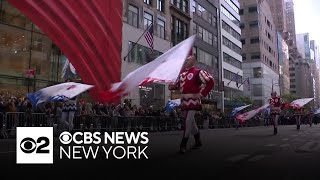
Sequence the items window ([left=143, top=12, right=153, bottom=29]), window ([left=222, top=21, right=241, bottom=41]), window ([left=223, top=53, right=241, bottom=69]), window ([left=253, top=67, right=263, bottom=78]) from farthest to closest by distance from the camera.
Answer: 1. window ([left=253, top=67, right=263, bottom=78])
2. window ([left=222, top=21, right=241, bottom=41])
3. window ([left=223, top=53, right=241, bottom=69])
4. window ([left=143, top=12, right=153, bottom=29])

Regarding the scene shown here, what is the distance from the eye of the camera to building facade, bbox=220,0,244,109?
6806 cm

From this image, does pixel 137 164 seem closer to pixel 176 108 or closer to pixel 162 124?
pixel 162 124

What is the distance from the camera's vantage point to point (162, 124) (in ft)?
86.6

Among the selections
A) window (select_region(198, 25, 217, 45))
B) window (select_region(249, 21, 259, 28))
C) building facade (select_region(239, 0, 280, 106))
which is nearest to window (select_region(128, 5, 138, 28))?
window (select_region(198, 25, 217, 45))

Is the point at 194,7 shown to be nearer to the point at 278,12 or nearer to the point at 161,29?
the point at 161,29

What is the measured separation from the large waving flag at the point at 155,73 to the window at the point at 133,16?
1174 inches

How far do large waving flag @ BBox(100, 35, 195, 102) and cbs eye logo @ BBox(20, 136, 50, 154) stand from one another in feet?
3.48

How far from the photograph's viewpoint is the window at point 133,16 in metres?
37.5

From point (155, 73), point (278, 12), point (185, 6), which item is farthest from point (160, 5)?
point (278, 12)

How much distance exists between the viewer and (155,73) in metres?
7.18

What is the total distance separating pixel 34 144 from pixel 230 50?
224 feet

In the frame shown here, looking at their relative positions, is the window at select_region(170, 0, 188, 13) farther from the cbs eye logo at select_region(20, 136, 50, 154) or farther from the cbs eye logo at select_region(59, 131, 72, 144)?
the cbs eye logo at select_region(20, 136, 50, 154)

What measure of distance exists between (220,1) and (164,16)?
24516 mm

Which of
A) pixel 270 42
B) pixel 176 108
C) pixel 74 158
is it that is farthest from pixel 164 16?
pixel 270 42
